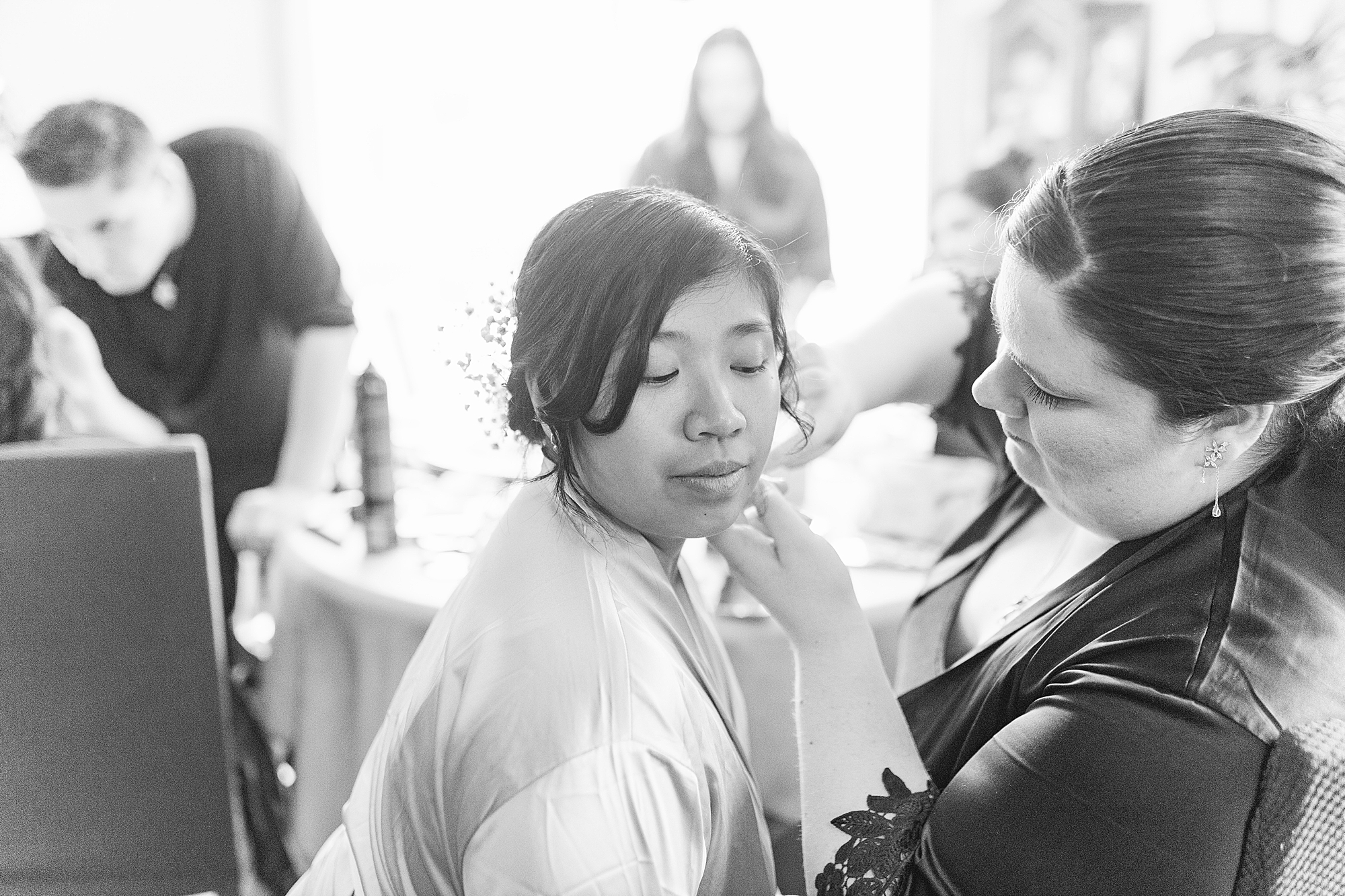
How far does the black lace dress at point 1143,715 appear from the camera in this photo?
805 millimetres

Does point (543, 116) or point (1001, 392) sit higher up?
point (543, 116)

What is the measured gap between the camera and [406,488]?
9.14ft

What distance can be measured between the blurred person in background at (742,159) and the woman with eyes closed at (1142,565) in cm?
215

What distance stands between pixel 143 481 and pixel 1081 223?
1079 millimetres

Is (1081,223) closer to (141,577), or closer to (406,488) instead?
(141,577)

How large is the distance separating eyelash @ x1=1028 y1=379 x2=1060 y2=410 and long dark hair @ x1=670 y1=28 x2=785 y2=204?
226cm

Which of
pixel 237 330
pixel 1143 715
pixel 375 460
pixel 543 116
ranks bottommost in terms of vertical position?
pixel 375 460

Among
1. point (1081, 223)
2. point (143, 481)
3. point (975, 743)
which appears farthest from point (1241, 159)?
point (143, 481)

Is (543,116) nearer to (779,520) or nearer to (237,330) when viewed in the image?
(237,330)

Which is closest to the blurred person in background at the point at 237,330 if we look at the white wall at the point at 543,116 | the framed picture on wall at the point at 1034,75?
the white wall at the point at 543,116

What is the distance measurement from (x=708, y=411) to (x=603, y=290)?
141 mm

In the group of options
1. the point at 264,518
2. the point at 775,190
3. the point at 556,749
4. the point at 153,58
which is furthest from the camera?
the point at 153,58

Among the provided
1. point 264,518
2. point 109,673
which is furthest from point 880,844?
point 264,518

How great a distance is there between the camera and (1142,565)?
950 millimetres
